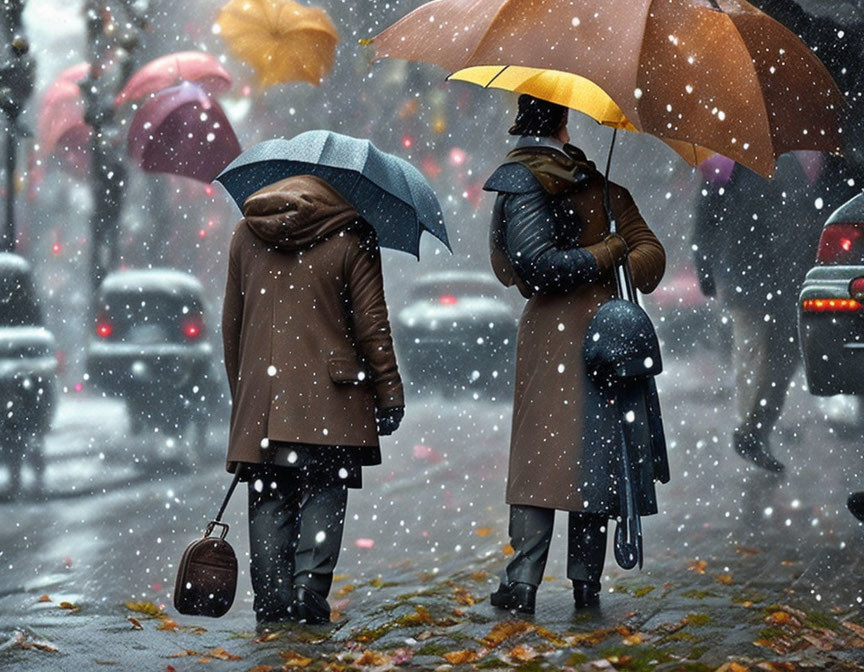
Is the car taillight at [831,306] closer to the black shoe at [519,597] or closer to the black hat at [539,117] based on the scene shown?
the black hat at [539,117]

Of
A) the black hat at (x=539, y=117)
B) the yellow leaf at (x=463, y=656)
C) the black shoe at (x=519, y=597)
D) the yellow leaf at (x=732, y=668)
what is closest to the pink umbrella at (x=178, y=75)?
the black hat at (x=539, y=117)

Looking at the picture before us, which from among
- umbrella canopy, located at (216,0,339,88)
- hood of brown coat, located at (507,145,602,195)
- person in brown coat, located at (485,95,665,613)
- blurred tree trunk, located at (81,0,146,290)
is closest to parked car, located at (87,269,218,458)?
umbrella canopy, located at (216,0,339,88)

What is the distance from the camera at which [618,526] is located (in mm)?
6293

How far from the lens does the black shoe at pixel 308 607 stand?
6.18 metres

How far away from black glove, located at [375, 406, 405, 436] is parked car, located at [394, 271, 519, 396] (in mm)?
10503

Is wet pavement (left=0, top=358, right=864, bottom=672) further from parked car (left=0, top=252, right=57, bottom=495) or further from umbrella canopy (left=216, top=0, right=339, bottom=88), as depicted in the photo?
umbrella canopy (left=216, top=0, right=339, bottom=88)

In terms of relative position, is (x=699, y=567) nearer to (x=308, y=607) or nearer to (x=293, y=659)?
(x=308, y=607)

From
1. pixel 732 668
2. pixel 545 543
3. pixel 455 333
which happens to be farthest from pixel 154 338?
pixel 732 668

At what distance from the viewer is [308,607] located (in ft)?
20.3

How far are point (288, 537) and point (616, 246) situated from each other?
5.81 feet

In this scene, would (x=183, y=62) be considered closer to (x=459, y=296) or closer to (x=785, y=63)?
(x=459, y=296)

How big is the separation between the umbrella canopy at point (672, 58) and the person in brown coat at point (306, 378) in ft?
2.55

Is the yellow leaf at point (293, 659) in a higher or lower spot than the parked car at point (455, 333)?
lower

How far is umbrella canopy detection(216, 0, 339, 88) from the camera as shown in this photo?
13.1m
